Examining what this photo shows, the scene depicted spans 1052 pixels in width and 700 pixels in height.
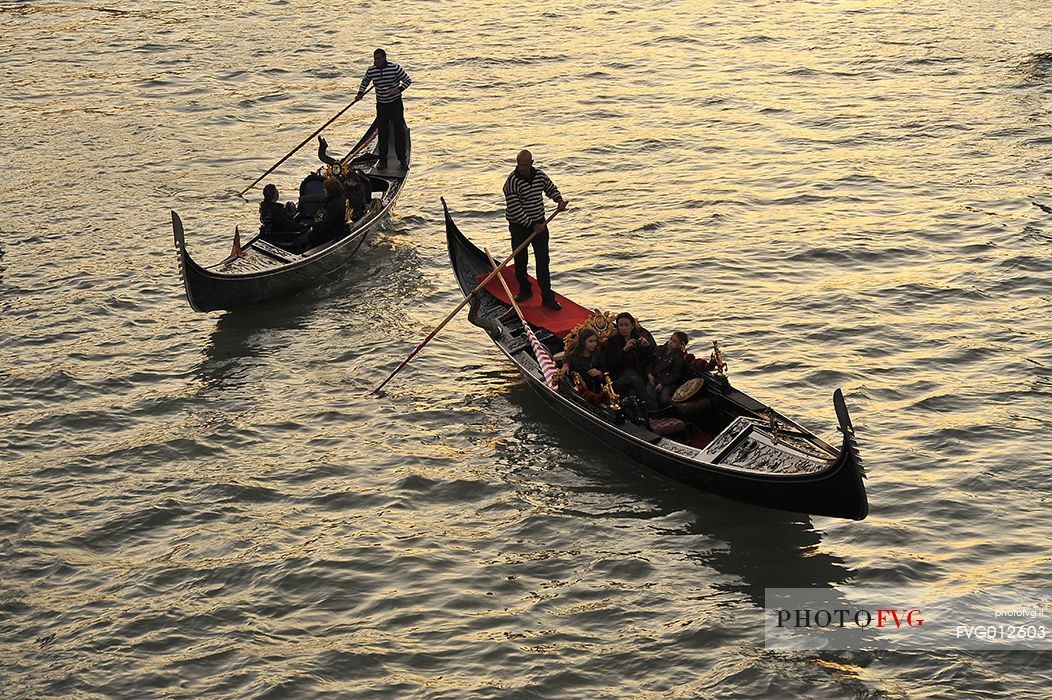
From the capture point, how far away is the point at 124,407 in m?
12.4

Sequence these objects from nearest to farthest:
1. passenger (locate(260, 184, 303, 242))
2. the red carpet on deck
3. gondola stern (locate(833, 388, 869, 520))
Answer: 1. gondola stern (locate(833, 388, 869, 520))
2. the red carpet on deck
3. passenger (locate(260, 184, 303, 242))

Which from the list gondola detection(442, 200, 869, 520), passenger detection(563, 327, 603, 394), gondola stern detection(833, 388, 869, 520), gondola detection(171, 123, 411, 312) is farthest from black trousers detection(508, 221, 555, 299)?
gondola stern detection(833, 388, 869, 520)

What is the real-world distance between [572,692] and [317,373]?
17.5ft

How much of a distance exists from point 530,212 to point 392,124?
454cm

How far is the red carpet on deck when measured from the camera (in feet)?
41.0

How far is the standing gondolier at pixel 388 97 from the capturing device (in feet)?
54.0

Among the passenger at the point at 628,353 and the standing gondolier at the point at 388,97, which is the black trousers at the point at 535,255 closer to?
the passenger at the point at 628,353

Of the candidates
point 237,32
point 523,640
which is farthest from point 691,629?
point 237,32

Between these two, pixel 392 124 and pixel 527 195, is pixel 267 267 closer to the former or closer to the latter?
pixel 527 195

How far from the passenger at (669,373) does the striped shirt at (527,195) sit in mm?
2344

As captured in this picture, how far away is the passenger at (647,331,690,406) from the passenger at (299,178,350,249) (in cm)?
517

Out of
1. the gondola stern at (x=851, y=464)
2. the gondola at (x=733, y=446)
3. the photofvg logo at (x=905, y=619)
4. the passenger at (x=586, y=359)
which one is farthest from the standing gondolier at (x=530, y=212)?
the photofvg logo at (x=905, y=619)

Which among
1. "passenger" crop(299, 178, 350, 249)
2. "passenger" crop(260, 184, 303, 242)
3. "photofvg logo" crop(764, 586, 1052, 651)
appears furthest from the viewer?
"passenger" crop(299, 178, 350, 249)

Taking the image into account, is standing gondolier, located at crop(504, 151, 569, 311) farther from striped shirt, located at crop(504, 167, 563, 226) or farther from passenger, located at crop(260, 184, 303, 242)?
passenger, located at crop(260, 184, 303, 242)
